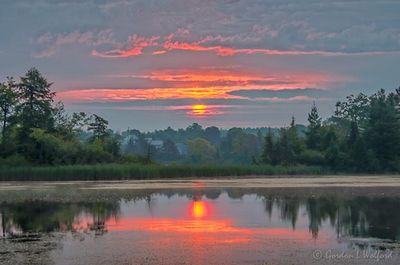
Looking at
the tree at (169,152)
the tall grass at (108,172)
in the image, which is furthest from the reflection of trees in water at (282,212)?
the tree at (169,152)

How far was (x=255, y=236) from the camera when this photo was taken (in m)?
21.8

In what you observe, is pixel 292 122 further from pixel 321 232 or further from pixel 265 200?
pixel 321 232

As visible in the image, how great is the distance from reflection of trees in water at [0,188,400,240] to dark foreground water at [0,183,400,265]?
4cm

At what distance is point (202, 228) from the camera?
24.0 meters

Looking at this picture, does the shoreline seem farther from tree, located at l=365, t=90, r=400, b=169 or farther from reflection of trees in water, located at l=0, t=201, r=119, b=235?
tree, located at l=365, t=90, r=400, b=169

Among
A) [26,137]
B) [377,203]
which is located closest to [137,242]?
[377,203]

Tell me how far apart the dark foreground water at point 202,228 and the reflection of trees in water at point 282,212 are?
0.14ft

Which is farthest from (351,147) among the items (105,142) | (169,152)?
(169,152)

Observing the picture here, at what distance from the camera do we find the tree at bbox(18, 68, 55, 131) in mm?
70938

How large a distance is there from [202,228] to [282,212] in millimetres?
6328

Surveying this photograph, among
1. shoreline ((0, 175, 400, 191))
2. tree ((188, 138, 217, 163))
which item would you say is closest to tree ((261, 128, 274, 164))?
shoreline ((0, 175, 400, 191))

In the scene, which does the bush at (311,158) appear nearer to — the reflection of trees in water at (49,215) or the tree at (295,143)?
the tree at (295,143)

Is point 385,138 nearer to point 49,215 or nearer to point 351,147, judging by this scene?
point 351,147

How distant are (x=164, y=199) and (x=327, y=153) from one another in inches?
1670
